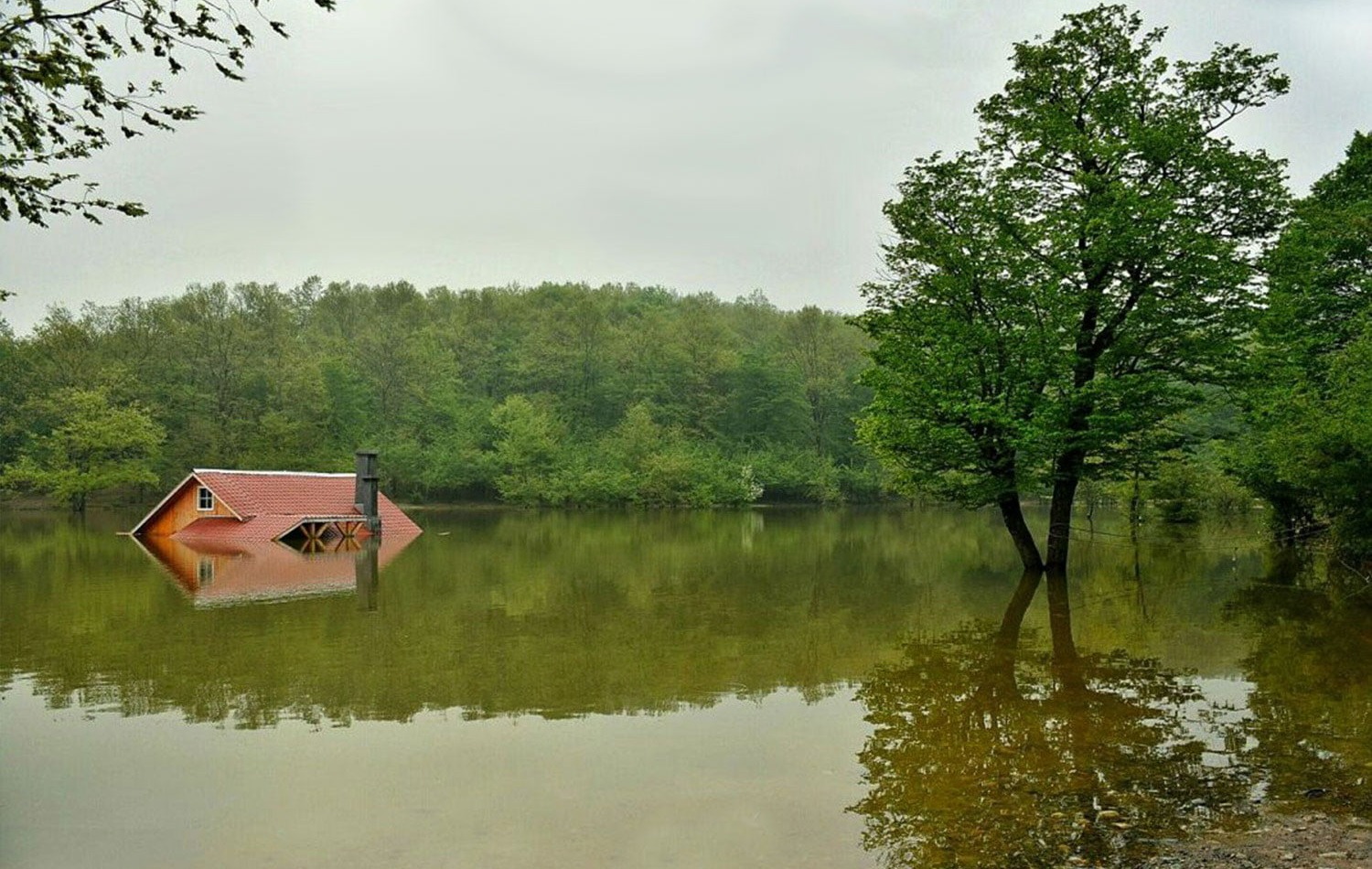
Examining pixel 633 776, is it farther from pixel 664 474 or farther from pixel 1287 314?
pixel 664 474

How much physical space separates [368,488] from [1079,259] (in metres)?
27.7

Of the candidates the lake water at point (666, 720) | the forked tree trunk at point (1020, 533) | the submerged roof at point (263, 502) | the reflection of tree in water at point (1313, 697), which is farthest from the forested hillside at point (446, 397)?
the reflection of tree in water at point (1313, 697)

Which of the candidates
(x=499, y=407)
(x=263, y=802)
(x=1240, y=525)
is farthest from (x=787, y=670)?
(x=499, y=407)

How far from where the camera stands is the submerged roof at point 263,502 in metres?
34.4

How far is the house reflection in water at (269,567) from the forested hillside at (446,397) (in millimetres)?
28390

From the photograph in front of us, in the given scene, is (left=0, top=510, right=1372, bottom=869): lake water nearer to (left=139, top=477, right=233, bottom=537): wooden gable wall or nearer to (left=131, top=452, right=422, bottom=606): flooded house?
(left=131, top=452, right=422, bottom=606): flooded house

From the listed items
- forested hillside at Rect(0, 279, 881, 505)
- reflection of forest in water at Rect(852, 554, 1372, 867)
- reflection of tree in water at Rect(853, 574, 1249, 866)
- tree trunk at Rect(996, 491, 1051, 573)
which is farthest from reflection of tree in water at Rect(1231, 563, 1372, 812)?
forested hillside at Rect(0, 279, 881, 505)

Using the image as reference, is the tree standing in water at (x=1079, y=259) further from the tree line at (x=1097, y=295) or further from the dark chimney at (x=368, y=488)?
the dark chimney at (x=368, y=488)

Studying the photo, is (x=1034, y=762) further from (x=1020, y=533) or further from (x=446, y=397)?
(x=446, y=397)

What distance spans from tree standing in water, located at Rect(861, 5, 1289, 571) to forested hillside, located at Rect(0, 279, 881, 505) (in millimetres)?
43858

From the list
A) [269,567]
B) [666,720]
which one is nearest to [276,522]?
[269,567]

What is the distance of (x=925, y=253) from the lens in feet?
71.4

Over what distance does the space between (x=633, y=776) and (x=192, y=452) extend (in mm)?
61898

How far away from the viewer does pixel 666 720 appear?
32.3 ft
